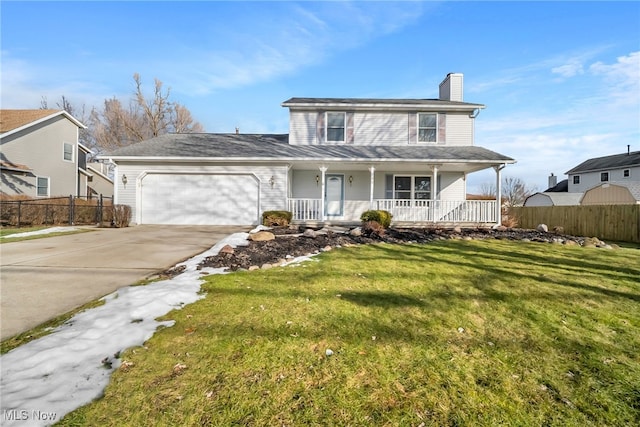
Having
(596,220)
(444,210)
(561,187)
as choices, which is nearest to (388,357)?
(444,210)

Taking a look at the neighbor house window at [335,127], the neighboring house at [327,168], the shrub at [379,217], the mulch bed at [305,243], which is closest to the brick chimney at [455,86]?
the neighboring house at [327,168]

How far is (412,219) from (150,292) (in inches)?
419

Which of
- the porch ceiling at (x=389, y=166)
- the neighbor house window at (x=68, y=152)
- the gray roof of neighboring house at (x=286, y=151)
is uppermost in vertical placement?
the neighbor house window at (x=68, y=152)

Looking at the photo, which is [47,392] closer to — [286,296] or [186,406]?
[186,406]

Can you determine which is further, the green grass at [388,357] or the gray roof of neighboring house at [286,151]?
the gray roof of neighboring house at [286,151]

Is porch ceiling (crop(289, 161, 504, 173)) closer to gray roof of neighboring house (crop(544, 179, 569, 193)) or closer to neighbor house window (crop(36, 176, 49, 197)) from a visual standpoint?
neighbor house window (crop(36, 176, 49, 197))

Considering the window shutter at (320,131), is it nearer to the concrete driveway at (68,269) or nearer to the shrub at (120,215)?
the concrete driveway at (68,269)

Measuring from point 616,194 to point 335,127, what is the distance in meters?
20.1

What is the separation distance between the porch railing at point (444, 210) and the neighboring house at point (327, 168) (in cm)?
4

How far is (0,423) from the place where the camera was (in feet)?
5.44

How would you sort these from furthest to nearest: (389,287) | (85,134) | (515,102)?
(85,134) < (515,102) < (389,287)

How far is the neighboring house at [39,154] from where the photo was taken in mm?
15438

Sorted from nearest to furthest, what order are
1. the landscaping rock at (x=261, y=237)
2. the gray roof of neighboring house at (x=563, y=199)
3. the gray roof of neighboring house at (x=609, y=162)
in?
the landscaping rock at (x=261, y=237), the gray roof of neighboring house at (x=563, y=199), the gray roof of neighboring house at (x=609, y=162)

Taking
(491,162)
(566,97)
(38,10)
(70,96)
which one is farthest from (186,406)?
(70,96)
